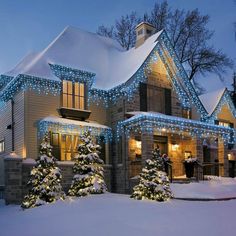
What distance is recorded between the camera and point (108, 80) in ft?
71.7

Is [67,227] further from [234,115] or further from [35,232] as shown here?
[234,115]

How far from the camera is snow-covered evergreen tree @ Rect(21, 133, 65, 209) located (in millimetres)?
14469

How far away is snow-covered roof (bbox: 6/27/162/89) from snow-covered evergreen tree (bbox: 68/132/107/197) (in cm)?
459

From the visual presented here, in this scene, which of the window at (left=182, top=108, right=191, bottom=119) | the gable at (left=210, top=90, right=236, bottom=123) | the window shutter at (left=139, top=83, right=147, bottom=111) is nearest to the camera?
the window shutter at (left=139, top=83, right=147, bottom=111)

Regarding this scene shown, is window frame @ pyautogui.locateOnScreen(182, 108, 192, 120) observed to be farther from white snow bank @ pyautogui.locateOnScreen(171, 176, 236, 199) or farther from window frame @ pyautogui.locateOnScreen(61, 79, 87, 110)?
window frame @ pyautogui.locateOnScreen(61, 79, 87, 110)

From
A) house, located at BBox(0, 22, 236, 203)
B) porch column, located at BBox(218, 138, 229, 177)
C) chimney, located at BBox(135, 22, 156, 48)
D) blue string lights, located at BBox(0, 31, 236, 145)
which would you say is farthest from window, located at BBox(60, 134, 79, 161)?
chimney, located at BBox(135, 22, 156, 48)

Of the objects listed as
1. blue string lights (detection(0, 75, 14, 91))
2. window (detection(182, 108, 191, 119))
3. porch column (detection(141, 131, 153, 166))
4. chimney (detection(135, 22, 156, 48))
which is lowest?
porch column (detection(141, 131, 153, 166))

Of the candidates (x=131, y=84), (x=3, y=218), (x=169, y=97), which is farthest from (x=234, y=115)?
(x=3, y=218)

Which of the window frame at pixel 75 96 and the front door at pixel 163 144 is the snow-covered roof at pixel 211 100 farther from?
the window frame at pixel 75 96

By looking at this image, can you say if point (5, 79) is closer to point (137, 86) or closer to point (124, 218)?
point (137, 86)

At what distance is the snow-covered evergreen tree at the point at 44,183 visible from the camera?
570 inches

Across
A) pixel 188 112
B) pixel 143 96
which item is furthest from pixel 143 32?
pixel 188 112

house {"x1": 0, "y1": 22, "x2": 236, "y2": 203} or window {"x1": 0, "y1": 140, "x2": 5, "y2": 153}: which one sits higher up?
house {"x1": 0, "y1": 22, "x2": 236, "y2": 203}

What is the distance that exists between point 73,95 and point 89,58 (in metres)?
3.40
